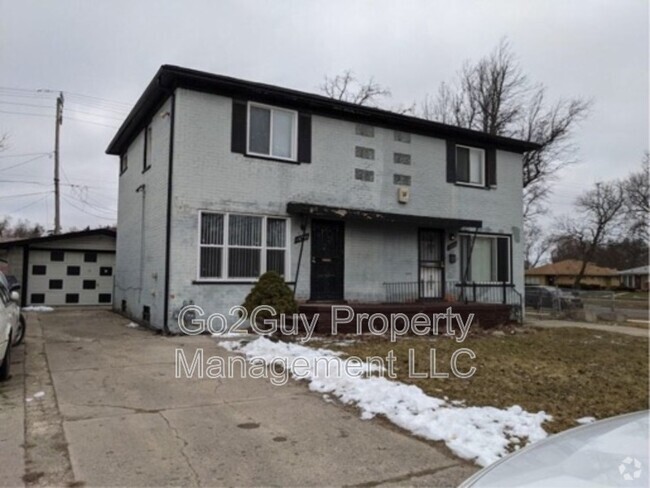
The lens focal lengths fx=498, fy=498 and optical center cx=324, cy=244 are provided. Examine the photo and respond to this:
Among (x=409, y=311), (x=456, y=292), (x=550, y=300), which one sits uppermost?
(x=456, y=292)

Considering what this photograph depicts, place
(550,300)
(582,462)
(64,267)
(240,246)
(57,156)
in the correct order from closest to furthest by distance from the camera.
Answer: (582,462) < (240,246) < (64,267) < (550,300) < (57,156)

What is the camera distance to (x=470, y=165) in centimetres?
1544

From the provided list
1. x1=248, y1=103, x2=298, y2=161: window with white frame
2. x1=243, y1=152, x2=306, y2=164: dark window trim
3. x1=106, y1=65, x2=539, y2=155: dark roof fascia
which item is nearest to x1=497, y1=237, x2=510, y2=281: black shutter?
x1=106, y1=65, x2=539, y2=155: dark roof fascia

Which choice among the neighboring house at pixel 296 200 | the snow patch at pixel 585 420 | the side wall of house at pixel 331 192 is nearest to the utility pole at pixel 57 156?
the neighboring house at pixel 296 200

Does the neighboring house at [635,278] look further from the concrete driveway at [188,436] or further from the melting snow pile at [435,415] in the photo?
the concrete driveway at [188,436]

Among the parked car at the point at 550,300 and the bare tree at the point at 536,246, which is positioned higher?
the bare tree at the point at 536,246

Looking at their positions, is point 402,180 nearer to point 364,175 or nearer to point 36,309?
point 364,175

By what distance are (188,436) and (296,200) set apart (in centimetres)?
815

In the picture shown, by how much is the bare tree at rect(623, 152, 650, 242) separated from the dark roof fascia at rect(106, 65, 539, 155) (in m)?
33.5

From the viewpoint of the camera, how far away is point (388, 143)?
13.6 meters

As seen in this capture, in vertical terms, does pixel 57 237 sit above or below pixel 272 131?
below

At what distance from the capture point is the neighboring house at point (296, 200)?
1089cm

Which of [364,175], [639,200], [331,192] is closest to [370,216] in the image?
[331,192]

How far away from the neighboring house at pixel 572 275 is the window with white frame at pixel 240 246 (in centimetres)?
5526
